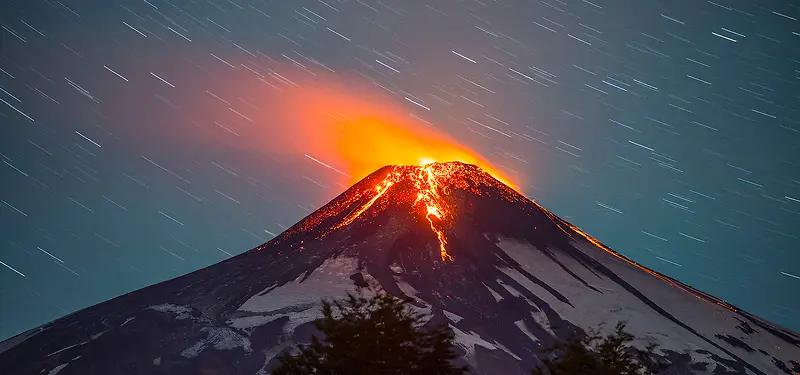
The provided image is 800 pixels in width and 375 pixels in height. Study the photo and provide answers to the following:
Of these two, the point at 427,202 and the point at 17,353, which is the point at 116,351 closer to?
the point at 17,353

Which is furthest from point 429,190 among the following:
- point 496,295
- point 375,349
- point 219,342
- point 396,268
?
point 375,349

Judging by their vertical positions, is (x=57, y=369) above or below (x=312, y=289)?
below

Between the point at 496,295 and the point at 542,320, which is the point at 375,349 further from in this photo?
the point at 496,295

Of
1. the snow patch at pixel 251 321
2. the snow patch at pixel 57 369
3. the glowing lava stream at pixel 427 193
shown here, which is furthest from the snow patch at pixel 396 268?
the snow patch at pixel 57 369

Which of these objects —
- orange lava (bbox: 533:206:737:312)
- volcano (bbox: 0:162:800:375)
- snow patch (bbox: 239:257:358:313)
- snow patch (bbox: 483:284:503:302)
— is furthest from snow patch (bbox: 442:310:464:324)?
orange lava (bbox: 533:206:737:312)

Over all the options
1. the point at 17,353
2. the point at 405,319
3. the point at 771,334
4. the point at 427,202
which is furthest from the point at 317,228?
the point at 405,319

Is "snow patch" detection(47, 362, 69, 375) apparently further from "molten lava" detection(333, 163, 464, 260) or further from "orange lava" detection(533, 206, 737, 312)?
"orange lava" detection(533, 206, 737, 312)
